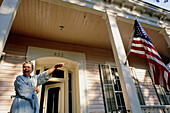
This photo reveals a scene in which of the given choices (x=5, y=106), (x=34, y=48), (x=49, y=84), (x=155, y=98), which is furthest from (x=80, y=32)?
(x=155, y=98)

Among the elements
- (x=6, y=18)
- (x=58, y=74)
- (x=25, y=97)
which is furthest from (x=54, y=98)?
(x=25, y=97)

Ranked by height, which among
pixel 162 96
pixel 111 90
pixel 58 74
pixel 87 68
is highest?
pixel 87 68

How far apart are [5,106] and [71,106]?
2.07m

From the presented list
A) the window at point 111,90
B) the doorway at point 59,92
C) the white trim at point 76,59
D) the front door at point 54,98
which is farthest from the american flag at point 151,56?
the front door at point 54,98

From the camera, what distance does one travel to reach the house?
352 cm

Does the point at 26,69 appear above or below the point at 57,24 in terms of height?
below

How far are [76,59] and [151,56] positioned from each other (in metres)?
2.90

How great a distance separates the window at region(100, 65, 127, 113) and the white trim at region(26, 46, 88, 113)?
808 millimetres

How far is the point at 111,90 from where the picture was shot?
472 centimetres

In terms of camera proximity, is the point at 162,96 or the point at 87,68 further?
the point at 162,96

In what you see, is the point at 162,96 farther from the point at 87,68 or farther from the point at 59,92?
the point at 59,92

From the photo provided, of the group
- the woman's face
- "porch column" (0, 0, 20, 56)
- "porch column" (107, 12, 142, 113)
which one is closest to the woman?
the woman's face

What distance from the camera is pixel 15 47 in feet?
14.1

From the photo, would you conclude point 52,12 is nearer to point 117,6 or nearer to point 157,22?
point 117,6
